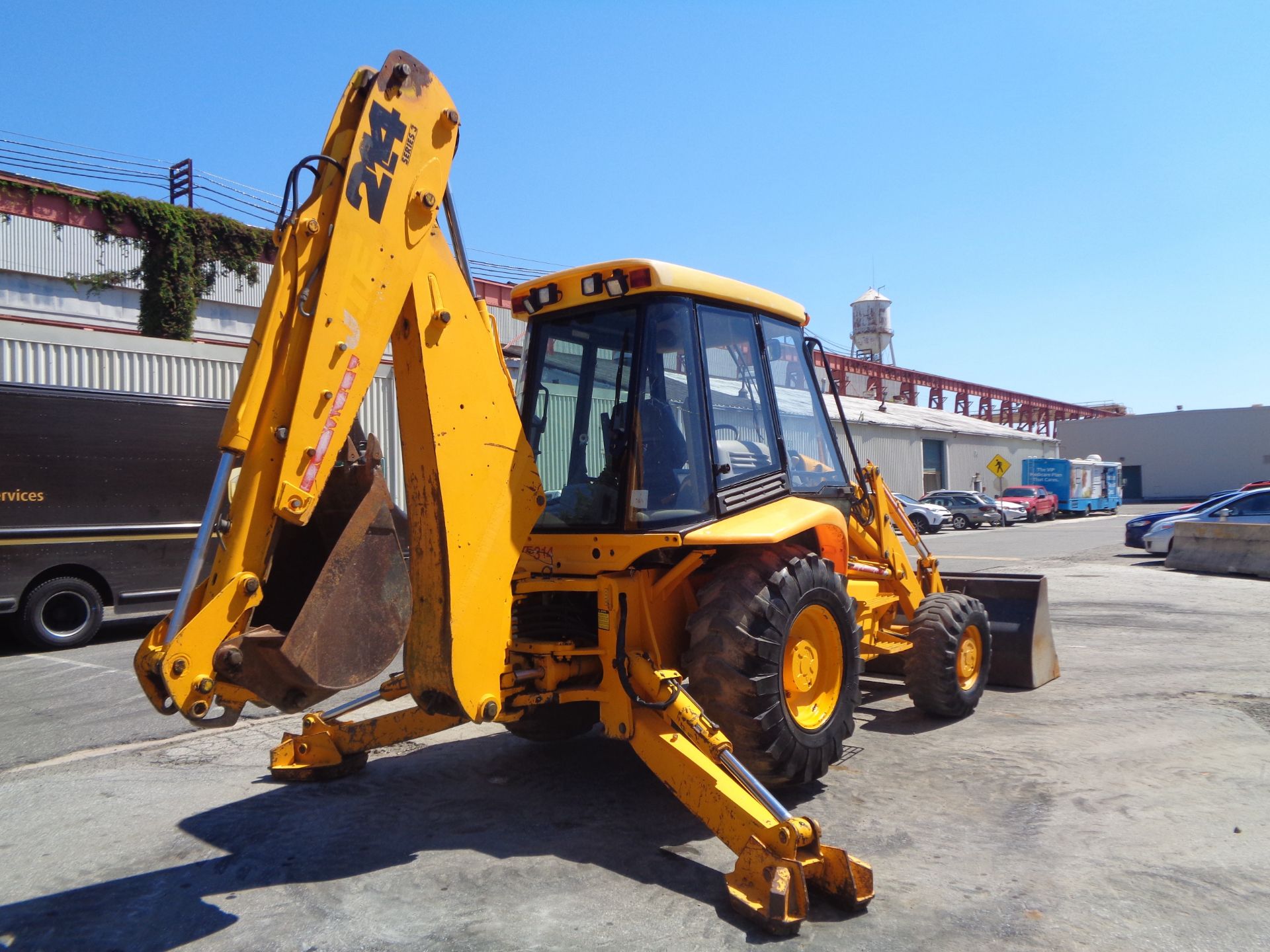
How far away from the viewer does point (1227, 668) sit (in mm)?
8367

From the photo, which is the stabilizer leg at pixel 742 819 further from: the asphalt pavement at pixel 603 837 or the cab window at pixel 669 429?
the cab window at pixel 669 429

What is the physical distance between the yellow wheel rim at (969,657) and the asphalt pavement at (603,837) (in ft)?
0.89

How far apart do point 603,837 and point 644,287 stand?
266 cm

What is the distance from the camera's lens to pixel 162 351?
15.1m

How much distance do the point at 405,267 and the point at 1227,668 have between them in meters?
8.12

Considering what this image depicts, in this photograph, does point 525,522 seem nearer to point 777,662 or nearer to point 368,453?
point 368,453

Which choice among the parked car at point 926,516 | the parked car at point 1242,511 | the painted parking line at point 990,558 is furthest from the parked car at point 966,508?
the parked car at point 1242,511

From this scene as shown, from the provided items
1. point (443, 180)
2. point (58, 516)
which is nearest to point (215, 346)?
point (58, 516)

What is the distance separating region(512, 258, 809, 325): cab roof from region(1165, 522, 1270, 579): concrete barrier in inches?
572

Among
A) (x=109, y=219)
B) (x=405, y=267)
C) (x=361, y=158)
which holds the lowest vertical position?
(x=405, y=267)

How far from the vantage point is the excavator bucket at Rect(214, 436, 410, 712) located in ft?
11.7

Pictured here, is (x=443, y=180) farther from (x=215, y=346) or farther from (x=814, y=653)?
(x=215, y=346)

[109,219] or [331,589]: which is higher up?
[109,219]

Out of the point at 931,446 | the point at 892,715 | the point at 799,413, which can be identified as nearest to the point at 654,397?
the point at 799,413
